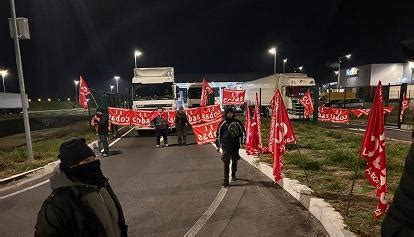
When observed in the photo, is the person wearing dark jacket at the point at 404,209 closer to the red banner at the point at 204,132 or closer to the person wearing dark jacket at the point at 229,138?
the person wearing dark jacket at the point at 229,138

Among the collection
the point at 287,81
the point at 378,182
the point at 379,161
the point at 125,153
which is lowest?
the point at 125,153

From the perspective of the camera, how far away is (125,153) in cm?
1334

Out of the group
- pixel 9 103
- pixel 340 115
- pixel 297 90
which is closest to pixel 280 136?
pixel 340 115

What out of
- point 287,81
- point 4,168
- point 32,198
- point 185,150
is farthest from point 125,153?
point 287,81

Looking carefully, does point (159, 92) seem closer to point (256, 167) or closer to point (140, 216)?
point (256, 167)

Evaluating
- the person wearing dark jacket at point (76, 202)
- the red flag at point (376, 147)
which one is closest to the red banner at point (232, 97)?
the red flag at point (376, 147)

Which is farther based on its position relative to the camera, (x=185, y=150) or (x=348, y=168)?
(x=185, y=150)

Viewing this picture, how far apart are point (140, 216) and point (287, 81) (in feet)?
73.0

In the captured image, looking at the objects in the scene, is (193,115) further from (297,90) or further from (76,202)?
(76,202)

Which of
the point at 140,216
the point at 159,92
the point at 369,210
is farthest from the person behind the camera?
the point at 159,92

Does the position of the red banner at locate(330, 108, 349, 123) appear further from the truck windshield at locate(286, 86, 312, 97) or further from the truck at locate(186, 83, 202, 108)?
the truck at locate(186, 83, 202, 108)

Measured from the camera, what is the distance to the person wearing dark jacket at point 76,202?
220 cm

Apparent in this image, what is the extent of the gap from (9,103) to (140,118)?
48.2 metres


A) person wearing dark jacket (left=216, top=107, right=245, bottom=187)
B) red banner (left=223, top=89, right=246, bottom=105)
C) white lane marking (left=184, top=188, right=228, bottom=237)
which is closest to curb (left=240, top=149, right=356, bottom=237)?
person wearing dark jacket (left=216, top=107, right=245, bottom=187)
